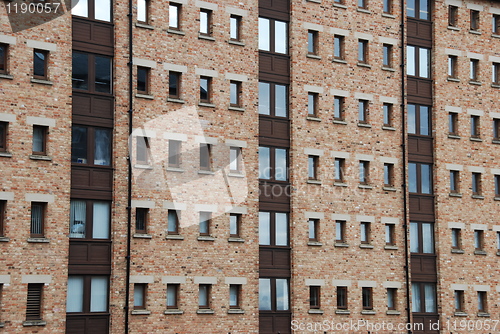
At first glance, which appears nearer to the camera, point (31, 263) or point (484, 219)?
point (31, 263)

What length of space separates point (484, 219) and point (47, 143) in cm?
2366

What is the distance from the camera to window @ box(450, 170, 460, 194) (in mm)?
48750

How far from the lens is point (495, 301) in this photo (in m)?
48.5

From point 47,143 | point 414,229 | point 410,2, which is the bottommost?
point 414,229

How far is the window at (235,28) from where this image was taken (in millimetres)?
43156

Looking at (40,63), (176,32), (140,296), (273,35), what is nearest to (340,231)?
(273,35)

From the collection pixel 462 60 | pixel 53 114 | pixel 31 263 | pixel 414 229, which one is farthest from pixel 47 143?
pixel 462 60

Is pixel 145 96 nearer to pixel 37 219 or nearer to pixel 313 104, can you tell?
pixel 37 219

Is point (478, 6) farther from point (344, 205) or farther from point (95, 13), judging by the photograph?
point (95, 13)

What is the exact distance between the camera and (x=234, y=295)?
41594 mm

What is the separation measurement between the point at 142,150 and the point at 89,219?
12.7 feet

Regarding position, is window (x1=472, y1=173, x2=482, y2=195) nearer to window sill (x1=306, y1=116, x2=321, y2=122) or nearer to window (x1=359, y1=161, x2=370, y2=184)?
window (x1=359, y1=161, x2=370, y2=184)

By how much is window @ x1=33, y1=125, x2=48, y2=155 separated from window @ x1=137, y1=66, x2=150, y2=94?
4.66 metres

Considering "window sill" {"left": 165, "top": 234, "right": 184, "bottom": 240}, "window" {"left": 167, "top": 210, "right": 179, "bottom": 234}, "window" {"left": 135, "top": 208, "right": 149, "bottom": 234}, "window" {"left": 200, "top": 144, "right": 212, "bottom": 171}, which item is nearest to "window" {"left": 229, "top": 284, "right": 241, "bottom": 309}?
"window sill" {"left": 165, "top": 234, "right": 184, "bottom": 240}
